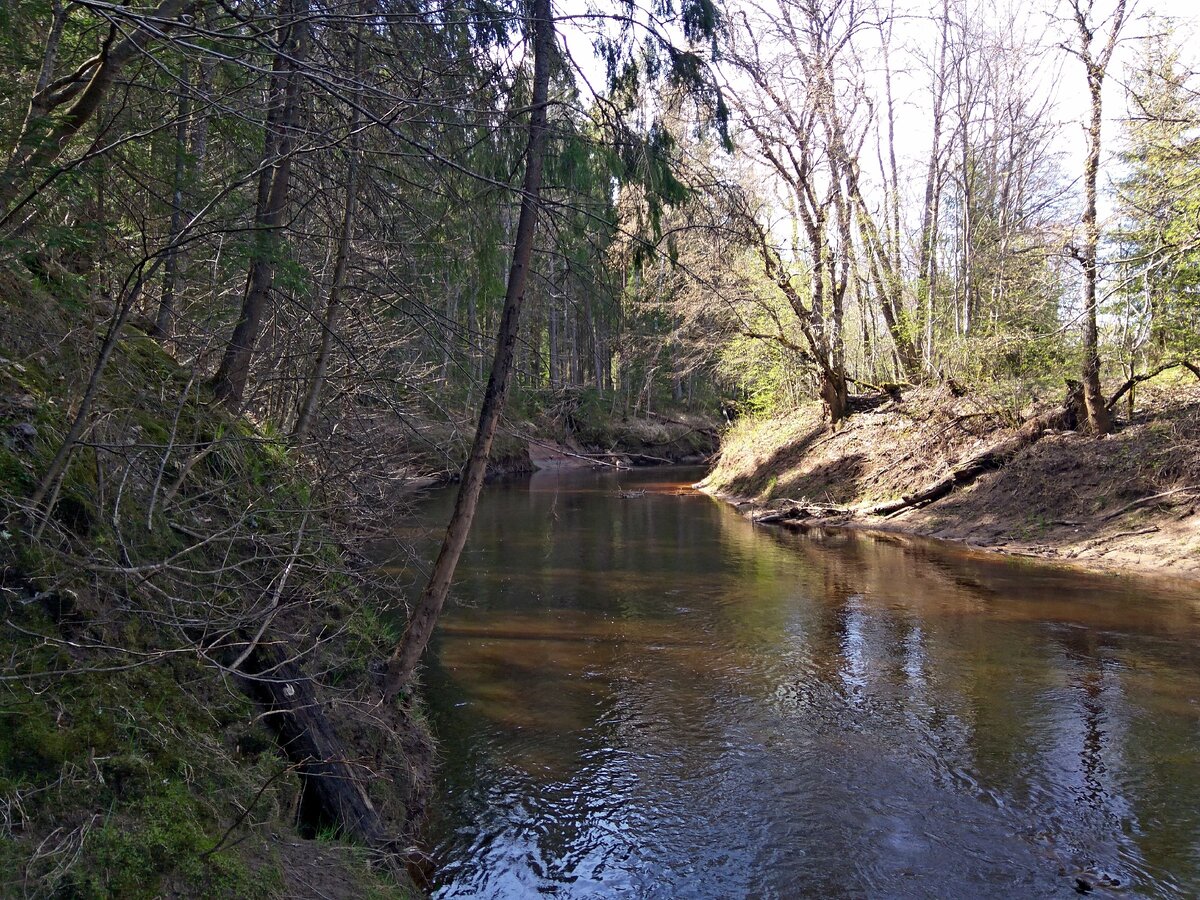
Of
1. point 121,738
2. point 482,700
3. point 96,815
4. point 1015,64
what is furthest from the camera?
point 1015,64

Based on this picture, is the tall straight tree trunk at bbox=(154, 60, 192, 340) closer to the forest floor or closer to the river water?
the river water

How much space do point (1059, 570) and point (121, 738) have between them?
41.7 feet

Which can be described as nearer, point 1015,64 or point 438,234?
point 438,234

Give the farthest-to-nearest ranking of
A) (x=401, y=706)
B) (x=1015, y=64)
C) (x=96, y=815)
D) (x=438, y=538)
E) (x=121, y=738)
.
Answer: (x=1015, y=64) < (x=438, y=538) < (x=401, y=706) < (x=121, y=738) < (x=96, y=815)

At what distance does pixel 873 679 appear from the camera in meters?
7.75

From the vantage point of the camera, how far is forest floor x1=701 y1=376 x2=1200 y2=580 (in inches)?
487

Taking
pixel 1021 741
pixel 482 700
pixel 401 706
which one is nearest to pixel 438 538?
pixel 482 700

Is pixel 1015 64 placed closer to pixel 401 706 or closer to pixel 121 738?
pixel 401 706

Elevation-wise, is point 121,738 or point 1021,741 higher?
point 121,738

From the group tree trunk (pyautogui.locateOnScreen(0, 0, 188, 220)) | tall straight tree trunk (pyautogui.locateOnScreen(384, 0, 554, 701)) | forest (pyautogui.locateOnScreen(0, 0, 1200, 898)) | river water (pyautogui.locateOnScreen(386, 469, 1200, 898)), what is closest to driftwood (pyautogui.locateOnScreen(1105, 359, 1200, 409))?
forest (pyautogui.locateOnScreen(0, 0, 1200, 898))

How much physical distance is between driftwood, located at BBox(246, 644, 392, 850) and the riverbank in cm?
1

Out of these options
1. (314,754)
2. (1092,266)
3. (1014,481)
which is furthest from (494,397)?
(1014,481)

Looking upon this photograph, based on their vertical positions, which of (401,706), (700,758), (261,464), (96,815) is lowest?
(700,758)

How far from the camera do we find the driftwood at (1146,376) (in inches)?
529
